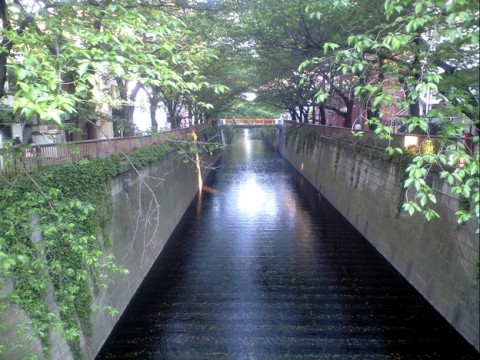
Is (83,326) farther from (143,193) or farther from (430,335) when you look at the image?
(430,335)

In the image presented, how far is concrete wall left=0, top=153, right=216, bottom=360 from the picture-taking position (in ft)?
20.3

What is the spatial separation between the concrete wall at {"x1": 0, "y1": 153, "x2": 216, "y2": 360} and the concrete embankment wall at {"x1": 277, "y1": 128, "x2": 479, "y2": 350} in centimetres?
698

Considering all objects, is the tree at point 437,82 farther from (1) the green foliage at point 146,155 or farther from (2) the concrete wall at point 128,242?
(1) the green foliage at point 146,155

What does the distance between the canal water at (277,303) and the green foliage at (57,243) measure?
2282 millimetres

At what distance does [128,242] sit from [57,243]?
4.68m

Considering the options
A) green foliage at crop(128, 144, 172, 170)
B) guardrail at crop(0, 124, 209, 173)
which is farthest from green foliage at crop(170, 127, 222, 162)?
green foliage at crop(128, 144, 172, 170)

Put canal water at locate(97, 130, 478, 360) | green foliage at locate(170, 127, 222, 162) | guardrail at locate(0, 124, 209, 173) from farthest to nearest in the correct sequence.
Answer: canal water at locate(97, 130, 478, 360), green foliage at locate(170, 127, 222, 162), guardrail at locate(0, 124, 209, 173)

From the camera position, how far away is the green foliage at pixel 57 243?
509 cm

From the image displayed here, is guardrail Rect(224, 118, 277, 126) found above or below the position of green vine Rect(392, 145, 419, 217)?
above

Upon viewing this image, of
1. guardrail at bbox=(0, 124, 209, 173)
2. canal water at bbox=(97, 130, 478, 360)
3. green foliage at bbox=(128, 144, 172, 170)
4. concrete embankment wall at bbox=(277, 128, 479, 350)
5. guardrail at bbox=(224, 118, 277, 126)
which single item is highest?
guardrail at bbox=(224, 118, 277, 126)

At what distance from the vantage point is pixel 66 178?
839cm

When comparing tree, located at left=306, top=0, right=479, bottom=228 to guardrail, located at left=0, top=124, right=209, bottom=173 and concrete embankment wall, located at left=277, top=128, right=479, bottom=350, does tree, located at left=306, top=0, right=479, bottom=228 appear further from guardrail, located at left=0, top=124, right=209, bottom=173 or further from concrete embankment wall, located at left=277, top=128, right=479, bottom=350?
guardrail, located at left=0, top=124, right=209, bottom=173

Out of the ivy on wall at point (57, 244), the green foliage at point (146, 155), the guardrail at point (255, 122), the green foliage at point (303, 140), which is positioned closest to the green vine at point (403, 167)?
the green foliage at point (146, 155)

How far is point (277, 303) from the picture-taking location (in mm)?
11141
